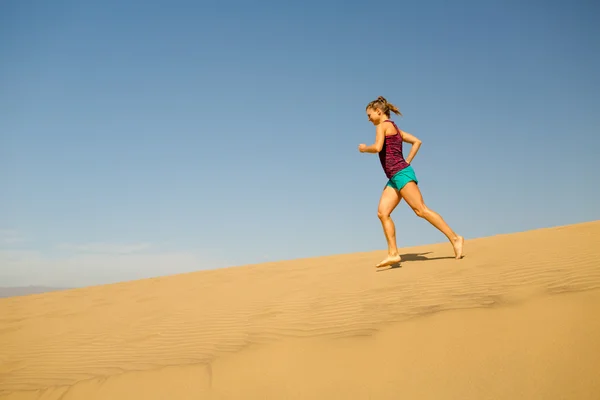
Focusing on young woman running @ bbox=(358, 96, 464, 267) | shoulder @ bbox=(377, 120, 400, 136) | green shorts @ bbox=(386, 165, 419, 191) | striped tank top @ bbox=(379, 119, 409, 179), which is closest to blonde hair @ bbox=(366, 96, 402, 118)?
young woman running @ bbox=(358, 96, 464, 267)

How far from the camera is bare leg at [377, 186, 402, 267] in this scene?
562 centimetres

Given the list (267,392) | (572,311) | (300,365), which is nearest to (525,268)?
(572,311)

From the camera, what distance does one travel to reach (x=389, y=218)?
5.64 meters

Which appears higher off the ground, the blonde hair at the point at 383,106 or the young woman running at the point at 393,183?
the blonde hair at the point at 383,106

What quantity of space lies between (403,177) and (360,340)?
2.70 metres

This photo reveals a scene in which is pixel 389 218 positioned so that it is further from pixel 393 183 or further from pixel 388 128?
pixel 388 128

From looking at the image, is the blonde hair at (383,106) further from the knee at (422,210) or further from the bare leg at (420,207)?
the knee at (422,210)

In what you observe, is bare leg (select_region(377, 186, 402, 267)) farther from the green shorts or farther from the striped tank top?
the striped tank top

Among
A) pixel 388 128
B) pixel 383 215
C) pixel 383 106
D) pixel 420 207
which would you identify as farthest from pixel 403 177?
pixel 383 106

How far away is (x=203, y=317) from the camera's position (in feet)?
16.7

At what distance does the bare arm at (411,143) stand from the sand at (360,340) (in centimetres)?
138

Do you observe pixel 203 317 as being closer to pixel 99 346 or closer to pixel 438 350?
pixel 99 346

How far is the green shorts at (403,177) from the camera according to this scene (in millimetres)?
5512

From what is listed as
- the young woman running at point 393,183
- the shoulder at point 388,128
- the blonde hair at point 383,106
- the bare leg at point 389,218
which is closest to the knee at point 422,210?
the young woman running at point 393,183
